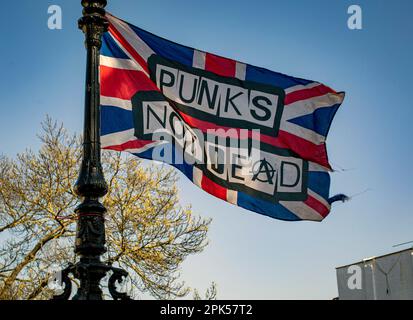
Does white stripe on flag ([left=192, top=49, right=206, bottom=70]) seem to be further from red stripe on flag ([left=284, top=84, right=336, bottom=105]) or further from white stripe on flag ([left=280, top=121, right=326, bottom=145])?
white stripe on flag ([left=280, top=121, right=326, bottom=145])

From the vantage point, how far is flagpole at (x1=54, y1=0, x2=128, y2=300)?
6109 mm

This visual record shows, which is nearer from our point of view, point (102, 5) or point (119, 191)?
point (102, 5)

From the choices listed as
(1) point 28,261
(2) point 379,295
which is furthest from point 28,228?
(2) point 379,295

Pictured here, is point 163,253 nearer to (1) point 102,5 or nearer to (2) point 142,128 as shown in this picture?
(2) point 142,128

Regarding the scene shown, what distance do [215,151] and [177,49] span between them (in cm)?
157

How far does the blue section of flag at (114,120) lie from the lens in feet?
28.5

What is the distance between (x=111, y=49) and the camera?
9.15m

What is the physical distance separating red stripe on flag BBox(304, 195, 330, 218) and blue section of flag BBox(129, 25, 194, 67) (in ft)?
8.37

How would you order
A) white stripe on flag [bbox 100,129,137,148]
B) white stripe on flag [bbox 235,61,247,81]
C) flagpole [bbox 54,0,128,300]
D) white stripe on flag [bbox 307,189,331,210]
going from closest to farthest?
flagpole [bbox 54,0,128,300], white stripe on flag [bbox 100,129,137,148], white stripe on flag [bbox 307,189,331,210], white stripe on flag [bbox 235,61,247,81]

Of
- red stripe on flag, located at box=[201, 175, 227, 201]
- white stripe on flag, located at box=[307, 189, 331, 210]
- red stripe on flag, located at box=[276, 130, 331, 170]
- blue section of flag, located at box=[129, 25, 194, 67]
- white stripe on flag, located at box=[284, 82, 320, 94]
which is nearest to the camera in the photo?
red stripe on flag, located at box=[201, 175, 227, 201]

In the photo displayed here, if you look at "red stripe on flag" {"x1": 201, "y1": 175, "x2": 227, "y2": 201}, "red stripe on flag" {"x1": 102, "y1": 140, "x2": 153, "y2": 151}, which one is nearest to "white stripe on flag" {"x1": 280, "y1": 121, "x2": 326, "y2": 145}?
"red stripe on flag" {"x1": 201, "y1": 175, "x2": 227, "y2": 201}

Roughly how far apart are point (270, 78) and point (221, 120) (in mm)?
1075

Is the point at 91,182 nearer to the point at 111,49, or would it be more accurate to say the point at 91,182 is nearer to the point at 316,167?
the point at 111,49
